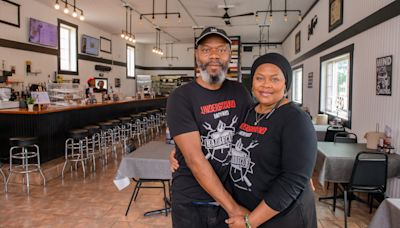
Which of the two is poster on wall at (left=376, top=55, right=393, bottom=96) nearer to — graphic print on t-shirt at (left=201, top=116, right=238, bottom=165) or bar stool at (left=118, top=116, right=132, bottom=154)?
graphic print on t-shirt at (left=201, top=116, right=238, bottom=165)

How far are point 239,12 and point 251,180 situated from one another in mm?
8460

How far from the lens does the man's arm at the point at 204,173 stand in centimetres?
130

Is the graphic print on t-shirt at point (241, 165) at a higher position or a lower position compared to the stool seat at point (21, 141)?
higher

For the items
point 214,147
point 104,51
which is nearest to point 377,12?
point 214,147

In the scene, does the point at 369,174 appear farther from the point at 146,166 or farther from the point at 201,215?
the point at 201,215

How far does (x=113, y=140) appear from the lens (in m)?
6.89

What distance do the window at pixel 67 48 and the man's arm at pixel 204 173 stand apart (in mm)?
8778

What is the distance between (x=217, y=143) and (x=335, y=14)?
19.5 feet

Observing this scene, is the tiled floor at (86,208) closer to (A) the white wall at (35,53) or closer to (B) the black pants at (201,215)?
(B) the black pants at (201,215)

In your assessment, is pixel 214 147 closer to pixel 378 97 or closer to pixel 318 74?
pixel 378 97

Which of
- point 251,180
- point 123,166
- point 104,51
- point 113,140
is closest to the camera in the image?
point 251,180

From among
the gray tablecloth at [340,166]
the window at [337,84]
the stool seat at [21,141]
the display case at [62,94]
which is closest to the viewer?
the gray tablecloth at [340,166]

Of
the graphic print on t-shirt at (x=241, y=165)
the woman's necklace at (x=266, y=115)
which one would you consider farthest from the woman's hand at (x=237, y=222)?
the woman's necklace at (x=266, y=115)

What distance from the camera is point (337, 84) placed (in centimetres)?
667
